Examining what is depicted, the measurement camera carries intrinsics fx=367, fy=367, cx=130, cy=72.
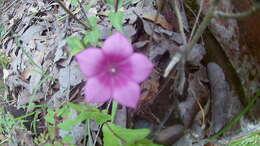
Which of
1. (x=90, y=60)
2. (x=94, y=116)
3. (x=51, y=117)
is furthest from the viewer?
(x=51, y=117)

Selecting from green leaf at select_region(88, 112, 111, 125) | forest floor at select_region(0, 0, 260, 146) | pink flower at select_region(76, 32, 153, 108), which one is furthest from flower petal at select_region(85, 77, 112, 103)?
forest floor at select_region(0, 0, 260, 146)

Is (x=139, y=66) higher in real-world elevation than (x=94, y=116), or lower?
higher

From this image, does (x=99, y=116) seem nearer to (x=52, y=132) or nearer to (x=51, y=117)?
(x=51, y=117)

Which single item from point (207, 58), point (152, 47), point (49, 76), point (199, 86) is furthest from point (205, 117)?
point (49, 76)

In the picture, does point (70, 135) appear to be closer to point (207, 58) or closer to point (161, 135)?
point (161, 135)

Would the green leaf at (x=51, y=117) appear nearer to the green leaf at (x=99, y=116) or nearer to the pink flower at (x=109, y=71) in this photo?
the green leaf at (x=99, y=116)

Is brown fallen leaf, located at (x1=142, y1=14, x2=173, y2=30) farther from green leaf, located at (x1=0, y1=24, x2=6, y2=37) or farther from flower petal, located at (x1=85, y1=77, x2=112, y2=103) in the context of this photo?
green leaf, located at (x1=0, y1=24, x2=6, y2=37)

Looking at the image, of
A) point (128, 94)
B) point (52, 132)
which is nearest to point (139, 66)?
point (128, 94)
